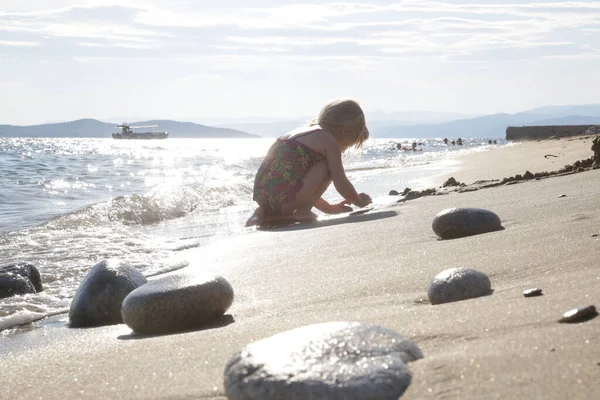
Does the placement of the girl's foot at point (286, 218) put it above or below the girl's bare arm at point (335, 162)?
below

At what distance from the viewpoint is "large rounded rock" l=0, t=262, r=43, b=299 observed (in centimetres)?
443

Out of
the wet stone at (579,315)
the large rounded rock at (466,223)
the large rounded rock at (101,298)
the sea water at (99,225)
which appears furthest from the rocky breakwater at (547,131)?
the wet stone at (579,315)

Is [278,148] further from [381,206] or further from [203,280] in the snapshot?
[203,280]

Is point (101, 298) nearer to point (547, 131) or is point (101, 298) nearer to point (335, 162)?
point (335, 162)

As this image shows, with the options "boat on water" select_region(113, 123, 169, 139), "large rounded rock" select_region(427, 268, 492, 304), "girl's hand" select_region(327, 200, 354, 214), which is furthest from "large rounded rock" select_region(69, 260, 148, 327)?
"boat on water" select_region(113, 123, 169, 139)

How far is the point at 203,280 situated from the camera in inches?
118

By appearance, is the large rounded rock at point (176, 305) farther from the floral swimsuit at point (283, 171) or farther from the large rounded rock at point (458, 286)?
the floral swimsuit at point (283, 171)

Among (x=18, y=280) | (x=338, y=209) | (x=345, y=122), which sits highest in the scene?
(x=345, y=122)

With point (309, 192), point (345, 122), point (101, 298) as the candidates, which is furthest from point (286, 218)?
point (101, 298)

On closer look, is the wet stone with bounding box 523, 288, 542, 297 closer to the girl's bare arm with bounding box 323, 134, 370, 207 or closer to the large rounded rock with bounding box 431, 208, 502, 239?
the large rounded rock with bounding box 431, 208, 502, 239

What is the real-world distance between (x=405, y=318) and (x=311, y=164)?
4032 mm

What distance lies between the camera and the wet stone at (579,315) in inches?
72.7

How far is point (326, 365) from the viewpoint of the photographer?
60.7 inches

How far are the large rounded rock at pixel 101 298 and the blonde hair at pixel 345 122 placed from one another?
9.50 ft
